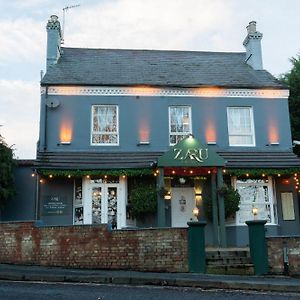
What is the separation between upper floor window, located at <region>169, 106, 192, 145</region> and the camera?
62.0ft

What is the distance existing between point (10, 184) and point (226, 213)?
28.9 feet

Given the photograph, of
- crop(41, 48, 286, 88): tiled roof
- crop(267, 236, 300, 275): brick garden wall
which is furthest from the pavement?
crop(41, 48, 286, 88): tiled roof

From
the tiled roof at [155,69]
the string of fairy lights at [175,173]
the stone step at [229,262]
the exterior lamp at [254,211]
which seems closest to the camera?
the stone step at [229,262]

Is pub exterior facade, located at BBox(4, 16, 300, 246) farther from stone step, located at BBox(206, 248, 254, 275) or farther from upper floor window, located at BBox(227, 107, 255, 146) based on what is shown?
stone step, located at BBox(206, 248, 254, 275)

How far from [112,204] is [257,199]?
19.5 ft

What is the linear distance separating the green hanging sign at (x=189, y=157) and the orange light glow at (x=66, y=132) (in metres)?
4.13

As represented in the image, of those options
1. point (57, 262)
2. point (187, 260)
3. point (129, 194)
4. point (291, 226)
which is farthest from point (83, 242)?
point (291, 226)

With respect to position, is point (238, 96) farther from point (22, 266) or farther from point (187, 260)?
point (22, 266)

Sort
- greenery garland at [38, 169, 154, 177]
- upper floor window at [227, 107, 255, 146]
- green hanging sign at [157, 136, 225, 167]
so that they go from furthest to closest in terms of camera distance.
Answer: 1. upper floor window at [227, 107, 255, 146]
2. greenery garland at [38, 169, 154, 177]
3. green hanging sign at [157, 136, 225, 167]

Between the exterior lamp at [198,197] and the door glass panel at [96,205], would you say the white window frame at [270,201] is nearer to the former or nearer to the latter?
the exterior lamp at [198,197]

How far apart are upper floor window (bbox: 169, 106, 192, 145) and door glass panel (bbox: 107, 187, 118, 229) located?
3.27m

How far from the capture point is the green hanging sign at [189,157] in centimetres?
1645

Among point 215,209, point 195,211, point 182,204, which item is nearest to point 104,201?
point 182,204

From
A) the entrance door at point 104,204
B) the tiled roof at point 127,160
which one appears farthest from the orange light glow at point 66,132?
the entrance door at point 104,204
